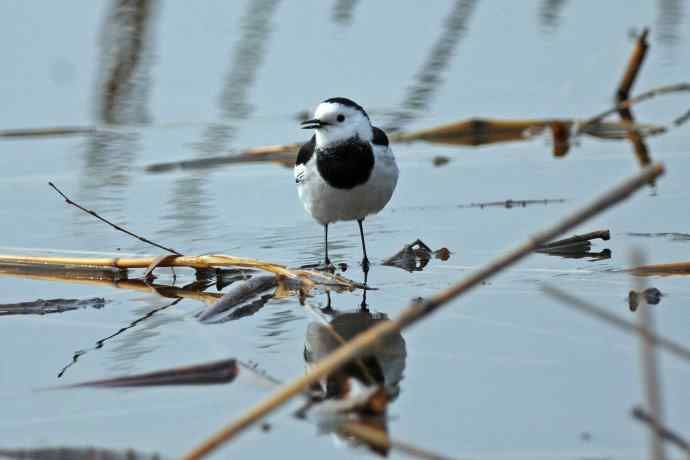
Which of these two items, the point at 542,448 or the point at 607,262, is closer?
the point at 542,448

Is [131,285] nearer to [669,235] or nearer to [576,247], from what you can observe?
[576,247]

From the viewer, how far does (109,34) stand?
10.5 m

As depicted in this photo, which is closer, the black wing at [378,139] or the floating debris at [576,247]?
the floating debris at [576,247]

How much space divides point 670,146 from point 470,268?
2610 mm

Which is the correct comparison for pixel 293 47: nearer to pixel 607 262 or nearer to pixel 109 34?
pixel 109 34

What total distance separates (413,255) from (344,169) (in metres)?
0.75

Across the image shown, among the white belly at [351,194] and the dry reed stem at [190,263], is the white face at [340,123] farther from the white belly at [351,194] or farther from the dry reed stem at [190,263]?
the dry reed stem at [190,263]

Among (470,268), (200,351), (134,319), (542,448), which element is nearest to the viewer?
(542,448)

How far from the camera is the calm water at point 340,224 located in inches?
156

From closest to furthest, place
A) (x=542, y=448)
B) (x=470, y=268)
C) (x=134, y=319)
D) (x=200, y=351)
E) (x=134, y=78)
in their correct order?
(x=542, y=448) < (x=200, y=351) < (x=134, y=319) < (x=470, y=268) < (x=134, y=78)

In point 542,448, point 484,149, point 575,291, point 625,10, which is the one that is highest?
point 625,10

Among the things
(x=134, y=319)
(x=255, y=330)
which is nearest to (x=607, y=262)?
(x=255, y=330)

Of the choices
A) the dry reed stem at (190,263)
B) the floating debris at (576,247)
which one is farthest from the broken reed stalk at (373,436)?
the floating debris at (576,247)

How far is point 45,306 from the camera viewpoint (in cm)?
532
